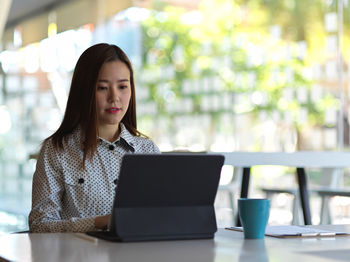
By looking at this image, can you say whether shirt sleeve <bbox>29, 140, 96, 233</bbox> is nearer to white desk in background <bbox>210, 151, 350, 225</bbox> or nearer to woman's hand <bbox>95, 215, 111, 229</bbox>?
woman's hand <bbox>95, 215, 111, 229</bbox>

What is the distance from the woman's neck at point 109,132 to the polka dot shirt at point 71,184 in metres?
0.02

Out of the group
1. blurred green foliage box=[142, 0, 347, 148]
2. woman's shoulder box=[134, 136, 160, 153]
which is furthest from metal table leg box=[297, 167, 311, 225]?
blurred green foliage box=[142, 0, 347, 148]

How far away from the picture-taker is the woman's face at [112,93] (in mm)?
1917

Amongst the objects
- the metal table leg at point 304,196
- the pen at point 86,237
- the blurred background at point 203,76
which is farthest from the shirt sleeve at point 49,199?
the blurred background at point 203,76

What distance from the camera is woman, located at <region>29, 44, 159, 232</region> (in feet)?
6.14

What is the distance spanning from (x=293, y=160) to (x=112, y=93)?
1.55 m

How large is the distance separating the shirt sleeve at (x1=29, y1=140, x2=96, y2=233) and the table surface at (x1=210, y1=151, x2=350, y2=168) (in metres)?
1.33

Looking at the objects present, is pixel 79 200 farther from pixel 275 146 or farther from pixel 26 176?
pixel 275 146

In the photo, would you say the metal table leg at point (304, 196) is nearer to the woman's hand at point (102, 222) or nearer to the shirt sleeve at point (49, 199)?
the shirt sleeve at point (49, 199)

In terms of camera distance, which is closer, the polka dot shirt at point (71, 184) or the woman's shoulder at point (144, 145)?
the polka dot shirt at point (71, 184)

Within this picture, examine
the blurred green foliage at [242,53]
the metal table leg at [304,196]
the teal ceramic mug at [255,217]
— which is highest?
the blurred green foliage at [242,53]

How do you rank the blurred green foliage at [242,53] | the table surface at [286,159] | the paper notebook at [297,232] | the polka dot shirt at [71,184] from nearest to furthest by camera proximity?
the paper notebook at [297,232] < the polka dot shirt at [71,184] < the table surface at [286,159] < the blurred green foliage at [242,53]

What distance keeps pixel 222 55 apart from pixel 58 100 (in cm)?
194

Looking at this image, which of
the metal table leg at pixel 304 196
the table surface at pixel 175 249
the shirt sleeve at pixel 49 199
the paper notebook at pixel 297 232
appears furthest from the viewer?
the metal table leg at pixel 304 196
